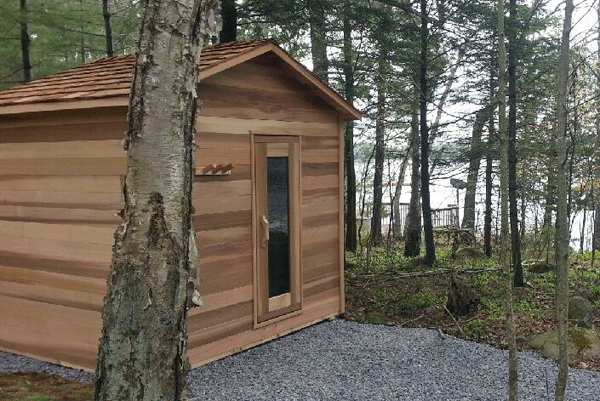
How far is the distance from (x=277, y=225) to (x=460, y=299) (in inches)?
109

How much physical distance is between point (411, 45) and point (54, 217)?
674cm

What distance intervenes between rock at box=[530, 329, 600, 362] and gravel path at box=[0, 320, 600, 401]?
7.1 inches

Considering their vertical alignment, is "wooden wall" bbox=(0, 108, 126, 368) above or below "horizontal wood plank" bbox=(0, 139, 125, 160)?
below

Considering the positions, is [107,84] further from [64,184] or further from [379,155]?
[379,155]

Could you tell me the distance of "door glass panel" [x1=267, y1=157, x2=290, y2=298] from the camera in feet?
20.5

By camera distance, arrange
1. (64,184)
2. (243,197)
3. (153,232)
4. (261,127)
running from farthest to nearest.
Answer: (261,127), (243,197), (64,184), (153,232)

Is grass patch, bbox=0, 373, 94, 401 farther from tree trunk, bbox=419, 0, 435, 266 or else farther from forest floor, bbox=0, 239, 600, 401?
tree trunk, bbox=419, 0, 435, 266

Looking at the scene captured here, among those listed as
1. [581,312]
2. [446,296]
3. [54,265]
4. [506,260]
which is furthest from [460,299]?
[54,265]

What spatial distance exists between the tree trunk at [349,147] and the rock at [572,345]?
544 cm

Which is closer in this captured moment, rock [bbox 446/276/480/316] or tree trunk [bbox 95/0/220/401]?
tree trunk [bbox 95/0/220/401]

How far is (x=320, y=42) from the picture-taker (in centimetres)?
1042

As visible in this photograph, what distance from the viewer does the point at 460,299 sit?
24.8ft

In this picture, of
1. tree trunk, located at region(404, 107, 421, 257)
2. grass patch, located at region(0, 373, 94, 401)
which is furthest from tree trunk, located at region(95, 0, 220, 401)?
tree trunk, located at region(404, 107, 421, 257)

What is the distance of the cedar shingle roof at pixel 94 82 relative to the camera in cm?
507
